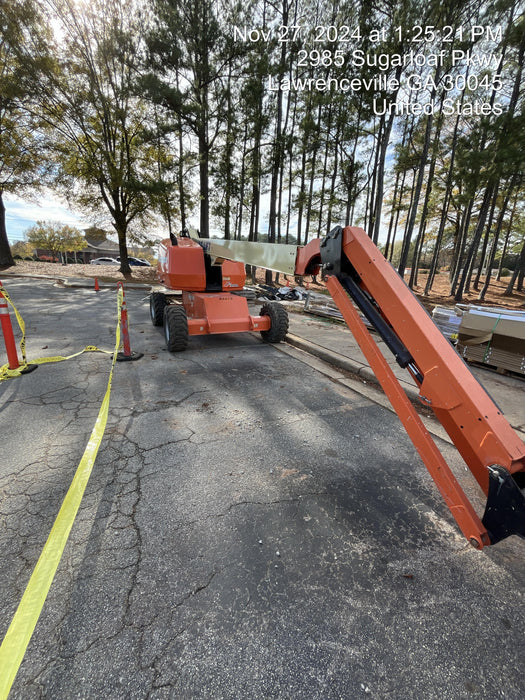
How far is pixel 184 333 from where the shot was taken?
18.1ft

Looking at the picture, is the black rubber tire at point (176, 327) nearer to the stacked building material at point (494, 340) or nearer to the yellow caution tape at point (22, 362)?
the yellow caution tape at point (22, 362)

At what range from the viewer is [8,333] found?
4.28 m

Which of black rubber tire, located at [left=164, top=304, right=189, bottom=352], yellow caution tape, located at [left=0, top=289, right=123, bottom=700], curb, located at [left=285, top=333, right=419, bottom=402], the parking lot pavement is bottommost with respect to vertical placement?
the parking lot pavement

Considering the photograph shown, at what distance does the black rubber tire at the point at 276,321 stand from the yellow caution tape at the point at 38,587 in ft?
14.9

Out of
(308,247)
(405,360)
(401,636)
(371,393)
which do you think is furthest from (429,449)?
(371,393)

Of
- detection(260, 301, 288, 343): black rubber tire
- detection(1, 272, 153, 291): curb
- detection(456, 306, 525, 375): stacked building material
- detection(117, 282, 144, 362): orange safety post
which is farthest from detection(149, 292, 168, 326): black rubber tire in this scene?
detection(1, 272, 153, 291): curb

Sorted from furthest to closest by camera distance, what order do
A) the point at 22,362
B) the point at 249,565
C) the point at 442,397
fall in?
the point at 22,362
the point at 249,565
the point at 442,397

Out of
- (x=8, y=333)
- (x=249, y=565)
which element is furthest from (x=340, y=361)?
(x=8, y=333)

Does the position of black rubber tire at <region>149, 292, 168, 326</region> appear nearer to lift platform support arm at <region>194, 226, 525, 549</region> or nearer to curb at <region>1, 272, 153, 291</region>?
lift platform support arm at <region>194, 226, 525, 549</region>

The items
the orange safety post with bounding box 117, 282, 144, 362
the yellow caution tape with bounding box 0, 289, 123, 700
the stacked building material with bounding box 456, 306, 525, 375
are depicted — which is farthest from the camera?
the orange safety post with bounding box 117, 282, 144, 362

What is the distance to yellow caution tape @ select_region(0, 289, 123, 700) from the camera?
1289mm

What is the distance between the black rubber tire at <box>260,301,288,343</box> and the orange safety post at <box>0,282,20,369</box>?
4.45m

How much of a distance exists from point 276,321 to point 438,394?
4.98 metres

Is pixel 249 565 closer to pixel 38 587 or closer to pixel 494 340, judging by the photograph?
pixel 38 587
